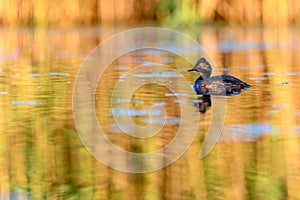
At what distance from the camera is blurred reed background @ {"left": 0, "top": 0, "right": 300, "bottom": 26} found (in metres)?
13.4

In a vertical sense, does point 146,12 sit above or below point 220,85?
above

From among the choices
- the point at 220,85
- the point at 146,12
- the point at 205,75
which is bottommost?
the point at 220,85

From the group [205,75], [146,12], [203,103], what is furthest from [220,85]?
[146,12]

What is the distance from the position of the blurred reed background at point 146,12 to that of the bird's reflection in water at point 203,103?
7538mm

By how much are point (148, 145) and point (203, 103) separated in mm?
1561

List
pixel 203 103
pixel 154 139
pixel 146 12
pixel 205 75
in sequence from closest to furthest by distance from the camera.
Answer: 1. pixel 154 139
2. pixel 203 103
3. pixel 205 75
4. pixel 146 12

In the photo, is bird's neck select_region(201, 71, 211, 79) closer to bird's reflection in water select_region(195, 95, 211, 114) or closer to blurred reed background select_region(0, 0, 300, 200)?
blurred reed background select_region(0, 0, 300, 200)

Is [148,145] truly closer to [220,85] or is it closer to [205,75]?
[220,85]

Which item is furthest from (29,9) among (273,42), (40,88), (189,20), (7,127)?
(7,127)

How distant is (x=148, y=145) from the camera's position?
4293 millimetres

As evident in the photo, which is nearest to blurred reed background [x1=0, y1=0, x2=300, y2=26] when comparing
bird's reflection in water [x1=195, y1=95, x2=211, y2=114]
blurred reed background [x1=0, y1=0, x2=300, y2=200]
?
blurred reed background [x1=0, y1=0, x2=300, y2=200]

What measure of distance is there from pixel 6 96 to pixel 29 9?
24.9ft

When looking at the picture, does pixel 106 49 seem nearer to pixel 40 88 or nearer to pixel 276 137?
pixel 40 88

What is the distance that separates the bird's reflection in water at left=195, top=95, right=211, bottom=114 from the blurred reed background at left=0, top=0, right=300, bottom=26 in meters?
7.54
